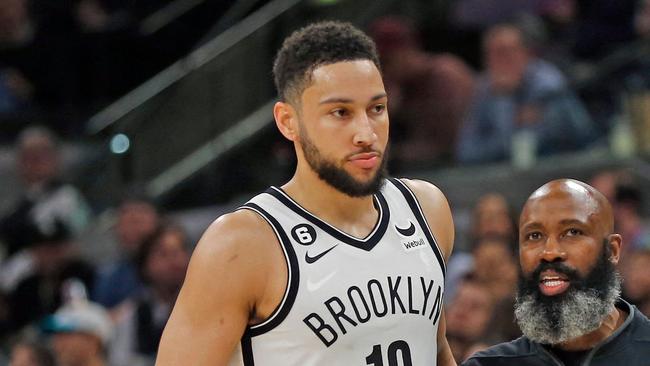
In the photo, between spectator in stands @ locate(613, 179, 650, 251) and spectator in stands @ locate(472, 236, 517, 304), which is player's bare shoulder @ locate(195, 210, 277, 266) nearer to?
spectator in stands @ locate(472, 236, 517, 304)

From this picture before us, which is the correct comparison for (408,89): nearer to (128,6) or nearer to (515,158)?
(515,158)

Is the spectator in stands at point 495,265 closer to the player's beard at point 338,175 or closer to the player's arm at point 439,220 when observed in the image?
the player's arm at point 439,220

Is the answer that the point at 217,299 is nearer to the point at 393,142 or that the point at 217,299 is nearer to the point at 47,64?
the point at 393,142

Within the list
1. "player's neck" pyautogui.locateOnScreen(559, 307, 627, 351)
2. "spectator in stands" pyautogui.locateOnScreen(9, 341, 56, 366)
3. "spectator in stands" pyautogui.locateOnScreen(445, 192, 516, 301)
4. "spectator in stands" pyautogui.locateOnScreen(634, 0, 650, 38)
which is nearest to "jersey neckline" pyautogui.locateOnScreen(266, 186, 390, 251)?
"player's neck" pyautogui.locateOnScreen(559, 307, 627, 351)

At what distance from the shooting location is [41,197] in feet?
34.5

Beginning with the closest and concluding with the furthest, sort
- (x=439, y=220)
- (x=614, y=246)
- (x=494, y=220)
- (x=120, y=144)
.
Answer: (x=614, y=246)
(x=439, y=220)
(x=494, y=220)
(x=120, y=144)

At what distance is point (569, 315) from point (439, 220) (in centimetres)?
61

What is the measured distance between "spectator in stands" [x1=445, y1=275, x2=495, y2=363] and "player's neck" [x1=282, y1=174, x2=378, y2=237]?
9.46 feet

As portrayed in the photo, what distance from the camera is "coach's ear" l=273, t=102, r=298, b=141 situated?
4.18 m

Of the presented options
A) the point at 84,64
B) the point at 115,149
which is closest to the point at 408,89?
the point at 115,149

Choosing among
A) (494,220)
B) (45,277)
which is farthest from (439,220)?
(45,277)

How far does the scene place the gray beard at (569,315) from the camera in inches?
163

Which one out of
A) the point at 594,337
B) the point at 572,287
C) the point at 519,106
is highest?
the point at 519,106

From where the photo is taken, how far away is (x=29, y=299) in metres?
9.84
